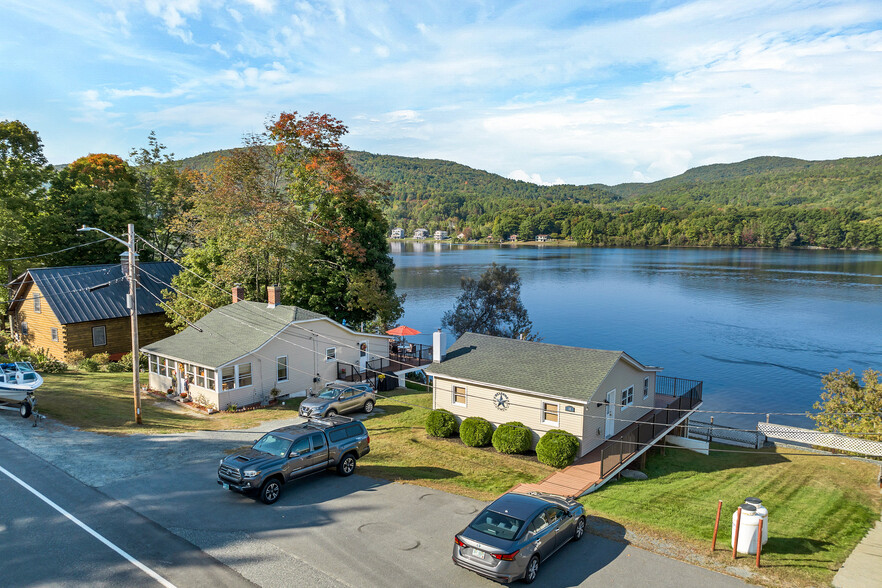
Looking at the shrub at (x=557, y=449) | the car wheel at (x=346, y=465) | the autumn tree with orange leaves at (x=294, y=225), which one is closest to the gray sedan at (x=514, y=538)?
the car wheel at (x=346, y=465)

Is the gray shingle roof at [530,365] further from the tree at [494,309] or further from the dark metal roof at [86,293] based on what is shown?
the tree at [494,309]

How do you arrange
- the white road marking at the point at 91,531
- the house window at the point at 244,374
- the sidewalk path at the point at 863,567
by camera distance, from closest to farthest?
the white road marking at the point at 91,531 → the sidewalk path at the point at 863,567 → the house window at the point at 244,374

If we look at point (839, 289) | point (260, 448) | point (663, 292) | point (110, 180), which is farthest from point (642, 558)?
point (839, 289)

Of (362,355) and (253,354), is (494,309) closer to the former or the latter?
(362,355)

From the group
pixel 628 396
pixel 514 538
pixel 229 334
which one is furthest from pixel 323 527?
pixel 229 334

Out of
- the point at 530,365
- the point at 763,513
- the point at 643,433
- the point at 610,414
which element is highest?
the point at 530,365
